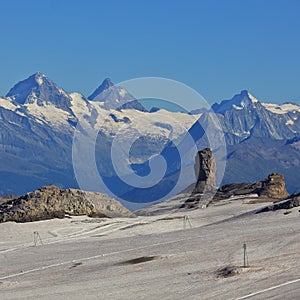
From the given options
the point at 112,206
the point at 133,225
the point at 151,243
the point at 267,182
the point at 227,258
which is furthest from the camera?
the point at 267,182

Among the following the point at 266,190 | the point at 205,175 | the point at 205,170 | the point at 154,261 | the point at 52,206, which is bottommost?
the point at 154,261

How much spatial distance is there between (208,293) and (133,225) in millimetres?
45833

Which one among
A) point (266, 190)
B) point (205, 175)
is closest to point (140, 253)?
point (266, 190)

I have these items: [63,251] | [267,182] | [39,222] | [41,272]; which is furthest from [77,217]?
[267,182]

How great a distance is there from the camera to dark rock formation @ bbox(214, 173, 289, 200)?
134m

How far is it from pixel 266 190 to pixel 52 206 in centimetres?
4496

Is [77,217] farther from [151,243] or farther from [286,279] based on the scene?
[286,279]

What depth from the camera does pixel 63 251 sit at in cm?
6731

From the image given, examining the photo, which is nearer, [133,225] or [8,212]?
[133,225]

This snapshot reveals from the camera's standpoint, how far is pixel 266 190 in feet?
444

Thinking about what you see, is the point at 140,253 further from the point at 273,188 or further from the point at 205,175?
the point at 205,175

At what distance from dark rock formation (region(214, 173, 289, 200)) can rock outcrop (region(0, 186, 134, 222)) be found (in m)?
32.6

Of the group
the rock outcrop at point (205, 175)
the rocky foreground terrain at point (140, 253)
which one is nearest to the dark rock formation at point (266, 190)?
the rock outcrop at point (205, 175)

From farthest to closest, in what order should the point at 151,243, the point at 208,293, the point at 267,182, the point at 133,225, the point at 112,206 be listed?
the point at 267,182 < the point at 112,206 < the point at 133,225 < the point at 151,243 < the point at 208,293
